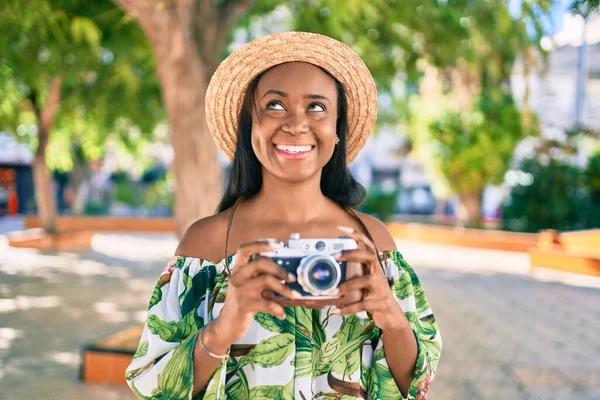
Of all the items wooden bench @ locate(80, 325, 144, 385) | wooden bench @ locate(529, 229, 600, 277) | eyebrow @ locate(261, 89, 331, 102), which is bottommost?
wooden bench @ locate(529, 229, 600, 277)

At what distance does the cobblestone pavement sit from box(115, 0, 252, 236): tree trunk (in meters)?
1.67

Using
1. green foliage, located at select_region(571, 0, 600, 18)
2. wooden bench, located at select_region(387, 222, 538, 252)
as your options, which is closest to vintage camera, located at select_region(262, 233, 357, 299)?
green foliage, located at select_region(571, 0, 600, 18)

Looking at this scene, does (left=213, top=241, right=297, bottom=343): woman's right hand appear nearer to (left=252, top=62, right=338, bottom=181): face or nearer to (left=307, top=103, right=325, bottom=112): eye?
(left=252, top=62, right=338, bottom=181): face

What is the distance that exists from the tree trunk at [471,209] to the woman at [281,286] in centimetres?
1573

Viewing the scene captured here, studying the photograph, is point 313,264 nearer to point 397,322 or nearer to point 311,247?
point 311,247

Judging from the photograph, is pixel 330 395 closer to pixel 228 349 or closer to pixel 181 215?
pixel 228 349

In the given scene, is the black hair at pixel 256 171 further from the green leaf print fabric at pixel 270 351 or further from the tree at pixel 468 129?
the tree at pixel 468 129

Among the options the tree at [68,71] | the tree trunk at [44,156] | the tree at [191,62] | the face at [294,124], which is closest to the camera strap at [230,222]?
the face at [294,124]

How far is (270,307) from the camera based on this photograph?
1.33m

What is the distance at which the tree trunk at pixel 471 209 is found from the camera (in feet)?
55.2

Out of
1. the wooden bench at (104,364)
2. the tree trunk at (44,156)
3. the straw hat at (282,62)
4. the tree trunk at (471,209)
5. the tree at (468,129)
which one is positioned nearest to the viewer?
the straw hat at (282,62)

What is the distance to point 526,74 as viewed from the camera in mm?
10344

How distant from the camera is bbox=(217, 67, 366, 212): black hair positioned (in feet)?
5.92

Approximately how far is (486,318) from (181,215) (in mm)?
4633
